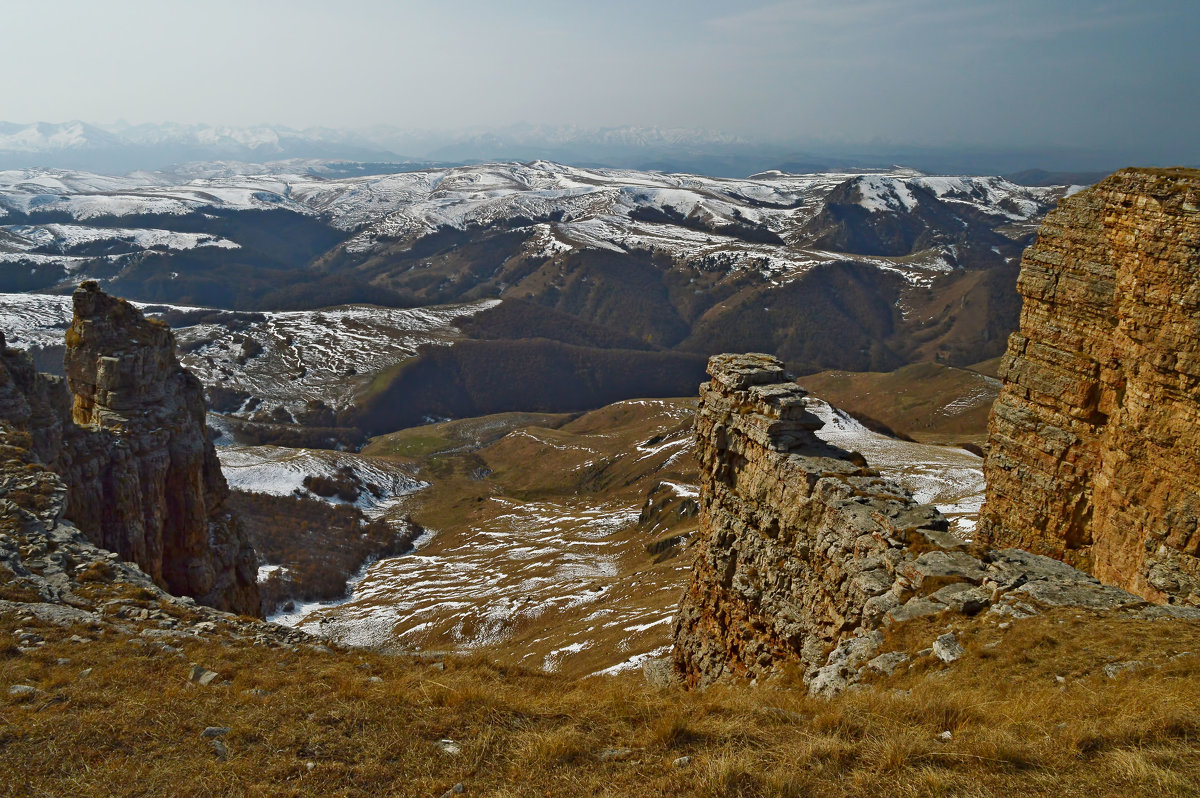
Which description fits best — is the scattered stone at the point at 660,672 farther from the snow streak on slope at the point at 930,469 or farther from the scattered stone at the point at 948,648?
the snow streak on slope at the point at 930,469

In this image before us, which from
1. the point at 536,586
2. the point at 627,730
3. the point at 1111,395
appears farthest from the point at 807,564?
the point at 536,586

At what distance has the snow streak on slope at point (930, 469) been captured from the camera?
6175 cm

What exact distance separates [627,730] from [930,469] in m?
81.3

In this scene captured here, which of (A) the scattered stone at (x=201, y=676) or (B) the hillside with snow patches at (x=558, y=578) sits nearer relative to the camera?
(A) the scattered stone at (x=201, y=676)

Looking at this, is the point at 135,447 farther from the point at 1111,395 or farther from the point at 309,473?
the point at 309,473

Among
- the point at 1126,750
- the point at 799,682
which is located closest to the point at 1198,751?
the point at 1126,750

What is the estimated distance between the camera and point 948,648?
1446 cm

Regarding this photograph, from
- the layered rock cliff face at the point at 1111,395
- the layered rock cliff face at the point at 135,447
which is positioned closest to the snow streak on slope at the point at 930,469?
the layered rock cliff face at the point at 1111,395

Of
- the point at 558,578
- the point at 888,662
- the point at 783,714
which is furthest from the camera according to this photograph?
the point at 558,578

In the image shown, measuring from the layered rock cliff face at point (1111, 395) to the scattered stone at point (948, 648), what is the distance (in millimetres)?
13929

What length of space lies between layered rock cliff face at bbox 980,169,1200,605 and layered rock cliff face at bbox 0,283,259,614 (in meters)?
42.8

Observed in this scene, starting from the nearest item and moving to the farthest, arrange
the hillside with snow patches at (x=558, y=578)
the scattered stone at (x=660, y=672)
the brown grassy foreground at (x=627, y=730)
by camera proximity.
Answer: the brown grassy foreground at (x=627, y=730) → the scattered stone at (x=660, y=672) → the hillside with snow patches at (x=558, y=578)

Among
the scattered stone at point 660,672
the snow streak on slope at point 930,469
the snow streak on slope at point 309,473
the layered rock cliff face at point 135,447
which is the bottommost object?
the snow streak on slope at point 309,473

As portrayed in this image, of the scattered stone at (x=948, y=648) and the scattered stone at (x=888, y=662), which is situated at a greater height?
the scattered stone at (x=948, y=648)
